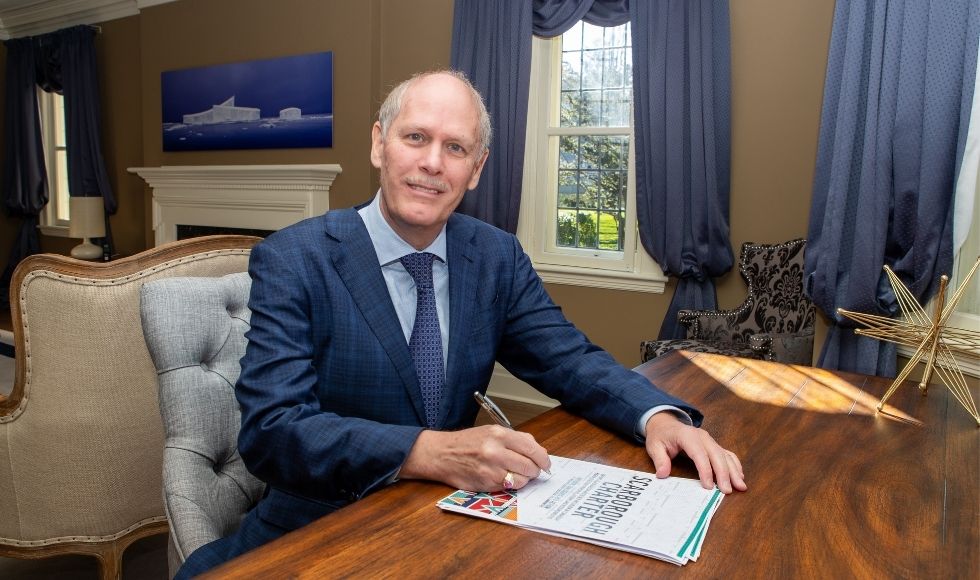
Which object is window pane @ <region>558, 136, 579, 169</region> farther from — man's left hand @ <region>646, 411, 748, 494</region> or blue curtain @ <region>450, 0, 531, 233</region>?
man's left hand @ <region>646, 411, 748, 494</region>

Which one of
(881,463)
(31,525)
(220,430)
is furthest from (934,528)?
(31,525)

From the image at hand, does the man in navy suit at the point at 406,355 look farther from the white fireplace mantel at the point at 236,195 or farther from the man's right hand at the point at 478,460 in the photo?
the white fireplace mantel at the point at 236,195

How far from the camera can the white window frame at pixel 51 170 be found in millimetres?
8117

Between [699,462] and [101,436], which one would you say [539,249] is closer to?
[101,436]

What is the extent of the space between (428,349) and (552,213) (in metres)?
3.78

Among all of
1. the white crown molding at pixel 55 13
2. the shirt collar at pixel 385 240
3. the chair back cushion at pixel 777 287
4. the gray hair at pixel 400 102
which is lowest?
the chair back cushion at pixel 777 287

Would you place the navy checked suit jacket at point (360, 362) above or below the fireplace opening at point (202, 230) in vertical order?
above

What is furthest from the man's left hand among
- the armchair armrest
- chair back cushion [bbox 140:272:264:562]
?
the armchair armrest

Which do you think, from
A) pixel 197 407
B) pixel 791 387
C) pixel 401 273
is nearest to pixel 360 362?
pixel 401 273

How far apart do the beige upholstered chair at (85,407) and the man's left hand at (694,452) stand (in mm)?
1208

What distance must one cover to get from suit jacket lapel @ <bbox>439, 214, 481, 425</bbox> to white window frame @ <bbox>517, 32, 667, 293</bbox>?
3249 millimetres

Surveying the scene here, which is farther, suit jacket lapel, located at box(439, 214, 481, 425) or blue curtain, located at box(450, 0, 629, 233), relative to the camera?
blue curtain, located at box(450, 0, 629, 233)

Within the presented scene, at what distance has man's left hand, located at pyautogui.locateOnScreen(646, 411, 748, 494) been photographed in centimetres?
114

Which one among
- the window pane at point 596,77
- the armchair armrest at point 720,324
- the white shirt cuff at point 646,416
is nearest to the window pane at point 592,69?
the window pane at point 596,77
